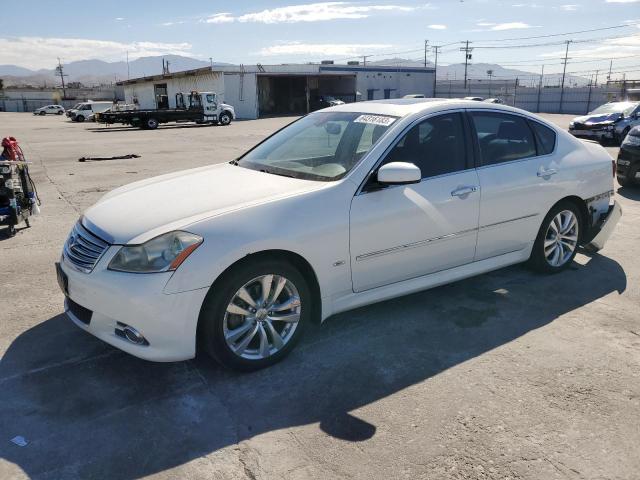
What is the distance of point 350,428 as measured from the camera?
2.84 meters

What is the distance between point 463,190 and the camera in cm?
409

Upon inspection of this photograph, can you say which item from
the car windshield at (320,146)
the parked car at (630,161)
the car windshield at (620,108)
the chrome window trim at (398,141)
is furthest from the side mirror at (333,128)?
the car windshield at (620,108)

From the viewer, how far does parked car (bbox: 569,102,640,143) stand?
57.1 feet

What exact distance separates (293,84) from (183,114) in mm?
25034

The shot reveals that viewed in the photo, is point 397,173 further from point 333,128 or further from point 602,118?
point 602,118

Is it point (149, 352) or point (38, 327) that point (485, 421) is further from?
point (38, 327)

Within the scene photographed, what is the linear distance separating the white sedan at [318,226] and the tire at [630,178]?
496 cm

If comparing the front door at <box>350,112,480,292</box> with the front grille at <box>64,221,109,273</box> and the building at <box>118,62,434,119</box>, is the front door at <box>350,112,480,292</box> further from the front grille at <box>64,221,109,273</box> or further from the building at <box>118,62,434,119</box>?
the building at <box>118,62,434,119</box>

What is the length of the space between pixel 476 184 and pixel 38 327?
360 cm

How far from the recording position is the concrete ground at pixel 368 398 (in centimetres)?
260

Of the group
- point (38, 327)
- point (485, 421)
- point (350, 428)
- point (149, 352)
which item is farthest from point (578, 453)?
point (38, 327)

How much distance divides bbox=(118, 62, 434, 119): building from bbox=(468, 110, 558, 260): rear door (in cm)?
4372

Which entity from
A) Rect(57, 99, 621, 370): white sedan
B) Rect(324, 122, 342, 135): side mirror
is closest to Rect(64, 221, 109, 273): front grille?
Rect(57, 99, 621, 370): white sedan

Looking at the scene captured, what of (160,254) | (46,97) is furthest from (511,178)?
(46,97)
